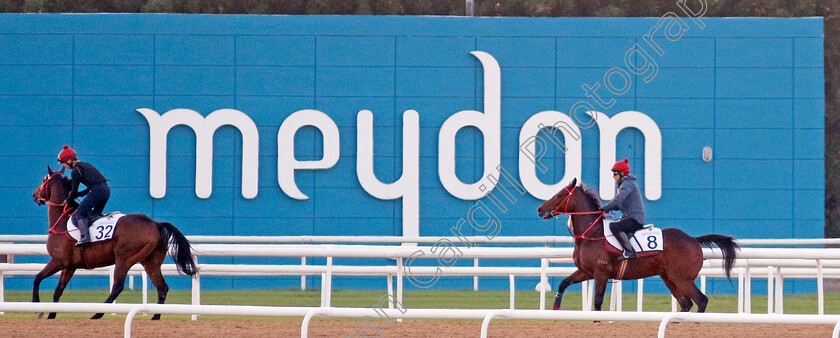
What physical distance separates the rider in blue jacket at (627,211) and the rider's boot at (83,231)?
430 centimetres

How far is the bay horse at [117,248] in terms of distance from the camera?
31.5 ft

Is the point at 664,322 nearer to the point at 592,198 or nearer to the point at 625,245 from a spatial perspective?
the point at 625,245

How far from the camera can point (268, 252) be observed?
913 cm

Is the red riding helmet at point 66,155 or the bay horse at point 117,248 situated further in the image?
the red riding helmet at point 66,155

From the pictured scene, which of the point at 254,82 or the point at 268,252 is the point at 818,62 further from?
the point at 268,252

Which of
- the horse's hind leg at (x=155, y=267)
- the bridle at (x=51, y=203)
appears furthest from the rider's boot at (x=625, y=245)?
the bridle at (x=51, y=203)

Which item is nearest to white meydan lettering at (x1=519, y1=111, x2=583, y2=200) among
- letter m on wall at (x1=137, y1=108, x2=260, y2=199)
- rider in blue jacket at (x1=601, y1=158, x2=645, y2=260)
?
letter m on wall at (x1=137, y1=108, x2=260, y2=199)

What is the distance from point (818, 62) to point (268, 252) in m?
9.76

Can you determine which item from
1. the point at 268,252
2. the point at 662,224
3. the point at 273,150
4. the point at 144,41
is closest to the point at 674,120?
the point at 662,224

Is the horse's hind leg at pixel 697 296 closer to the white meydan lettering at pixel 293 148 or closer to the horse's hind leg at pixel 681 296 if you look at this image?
the horse's hind leg at pixel 681 296

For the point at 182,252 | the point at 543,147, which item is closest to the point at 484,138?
the point at 543,147

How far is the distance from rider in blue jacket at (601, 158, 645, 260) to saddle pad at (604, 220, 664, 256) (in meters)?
0.05

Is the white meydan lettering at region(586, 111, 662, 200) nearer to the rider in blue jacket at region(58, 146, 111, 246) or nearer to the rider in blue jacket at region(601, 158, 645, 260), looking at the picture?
the rider in blue jacket at region(601, 158, 645, 260)

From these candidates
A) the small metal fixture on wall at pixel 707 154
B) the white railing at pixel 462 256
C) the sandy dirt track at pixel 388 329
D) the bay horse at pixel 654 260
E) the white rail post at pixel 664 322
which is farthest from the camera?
the small metal fixture on wall at pixel 707 154
